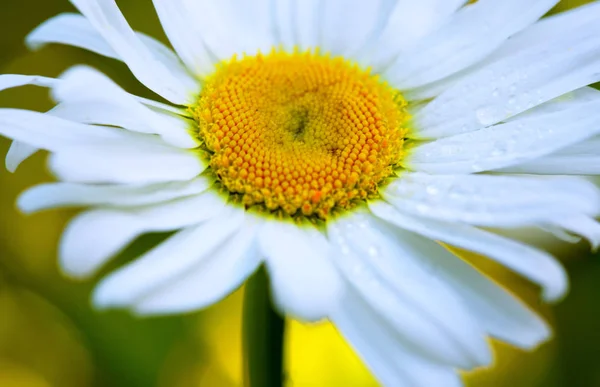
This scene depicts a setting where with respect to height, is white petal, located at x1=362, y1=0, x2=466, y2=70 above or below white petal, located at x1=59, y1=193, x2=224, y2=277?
above

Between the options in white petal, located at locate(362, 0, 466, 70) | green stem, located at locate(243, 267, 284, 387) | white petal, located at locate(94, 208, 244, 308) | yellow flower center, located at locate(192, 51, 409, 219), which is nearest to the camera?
white petal, located at locate(94, 208, 244, 308)

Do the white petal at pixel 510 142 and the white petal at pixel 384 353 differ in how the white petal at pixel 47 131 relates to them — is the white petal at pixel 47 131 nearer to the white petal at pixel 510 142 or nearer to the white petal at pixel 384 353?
the white petal at pixel 384 353

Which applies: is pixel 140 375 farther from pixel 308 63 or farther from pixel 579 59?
pixel 579 59

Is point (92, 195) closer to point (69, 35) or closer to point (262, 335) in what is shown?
point (262, 335)

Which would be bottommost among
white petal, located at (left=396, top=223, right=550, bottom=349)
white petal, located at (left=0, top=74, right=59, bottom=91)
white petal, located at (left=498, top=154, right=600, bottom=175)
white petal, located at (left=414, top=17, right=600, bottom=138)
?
white petal, located at (left=396, top=223, right=550, bottom=349)

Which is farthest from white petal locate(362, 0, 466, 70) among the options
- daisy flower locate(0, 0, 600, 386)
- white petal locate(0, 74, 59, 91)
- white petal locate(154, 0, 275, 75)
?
white petal locate(0, 74, 59, 91)

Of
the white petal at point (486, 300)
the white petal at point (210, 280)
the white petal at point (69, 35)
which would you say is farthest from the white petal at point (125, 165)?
the white petal at point (486, 300)

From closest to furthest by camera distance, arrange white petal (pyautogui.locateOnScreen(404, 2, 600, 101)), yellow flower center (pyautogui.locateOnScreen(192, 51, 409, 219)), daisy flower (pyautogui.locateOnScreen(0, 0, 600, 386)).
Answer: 1. daisy flower (pyautogui.locateOnScreen(0, 0, 600, 386))
2. yellow flower center (pyautogui.locateOnScreen(192, 51, 409, 219))
3. white petal (pyautogui.locateOnScreen(404, 2, 600, 101))

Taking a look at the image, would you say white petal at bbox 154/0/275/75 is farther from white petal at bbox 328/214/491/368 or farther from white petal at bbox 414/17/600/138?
white petal at bbox 328/214/491/368
